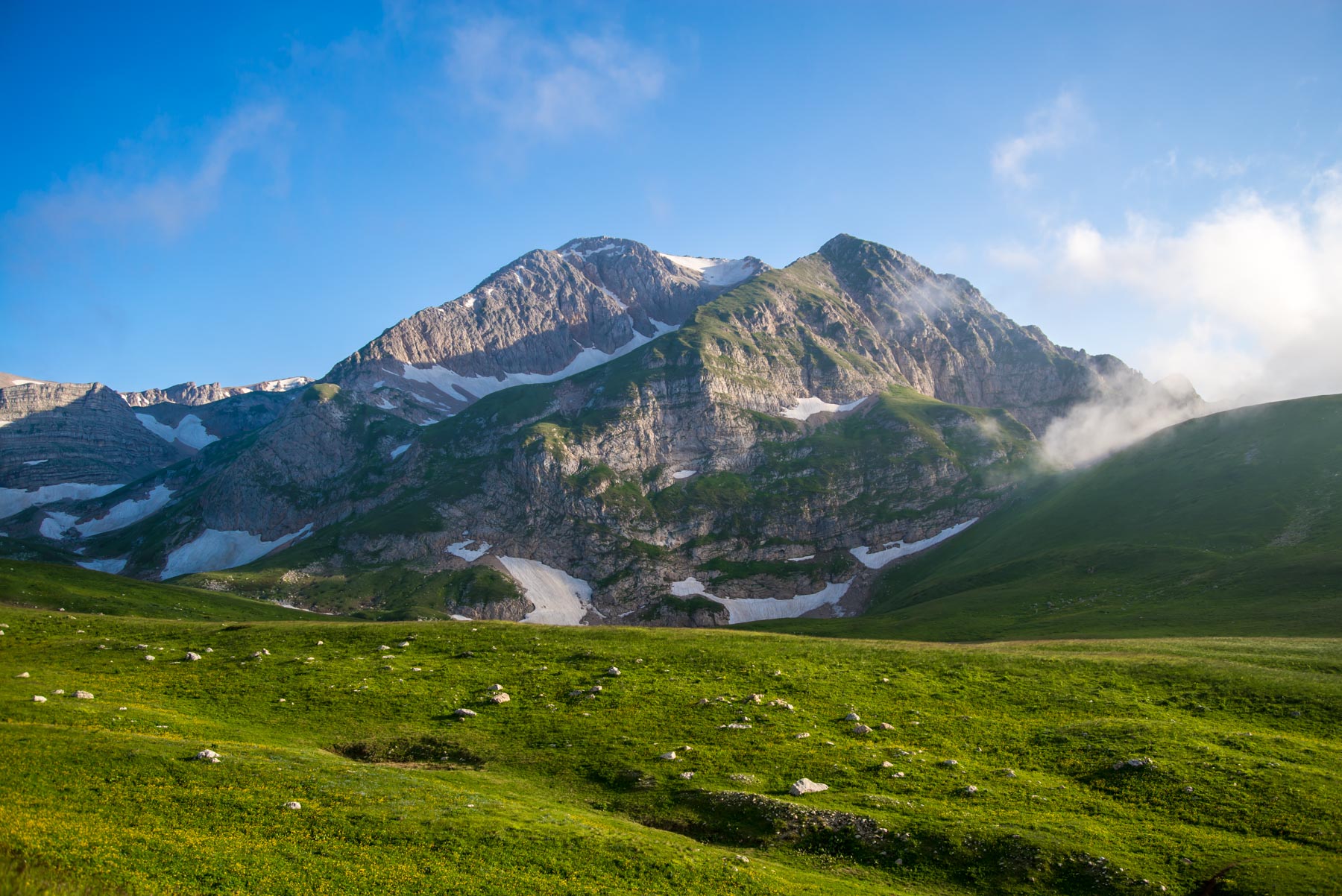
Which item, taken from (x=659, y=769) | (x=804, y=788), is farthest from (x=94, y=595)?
(x=804, y=788)

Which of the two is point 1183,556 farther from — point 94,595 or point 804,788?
point 94,595

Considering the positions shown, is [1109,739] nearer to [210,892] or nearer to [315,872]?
[315,872]

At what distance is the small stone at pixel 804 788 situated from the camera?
2938cm

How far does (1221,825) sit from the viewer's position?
26.4 m

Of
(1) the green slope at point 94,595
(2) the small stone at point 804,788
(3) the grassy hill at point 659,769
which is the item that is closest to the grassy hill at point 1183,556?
(3) the grassy hill at point 659,769

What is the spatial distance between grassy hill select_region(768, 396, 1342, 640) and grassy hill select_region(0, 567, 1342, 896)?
186 ft

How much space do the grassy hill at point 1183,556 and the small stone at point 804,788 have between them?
82.3 metres

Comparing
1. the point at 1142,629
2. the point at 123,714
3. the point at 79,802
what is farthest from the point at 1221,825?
the point at 1142,629

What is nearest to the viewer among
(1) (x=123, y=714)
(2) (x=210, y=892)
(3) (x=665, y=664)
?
(2) (x=210, y=892)

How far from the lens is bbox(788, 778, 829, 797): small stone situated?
29.4 meters

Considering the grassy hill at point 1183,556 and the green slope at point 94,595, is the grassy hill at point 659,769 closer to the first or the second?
the green slope at point 94,595

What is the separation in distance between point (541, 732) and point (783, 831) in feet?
48.9

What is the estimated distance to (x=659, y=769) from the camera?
31.9 metres

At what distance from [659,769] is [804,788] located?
675cm
